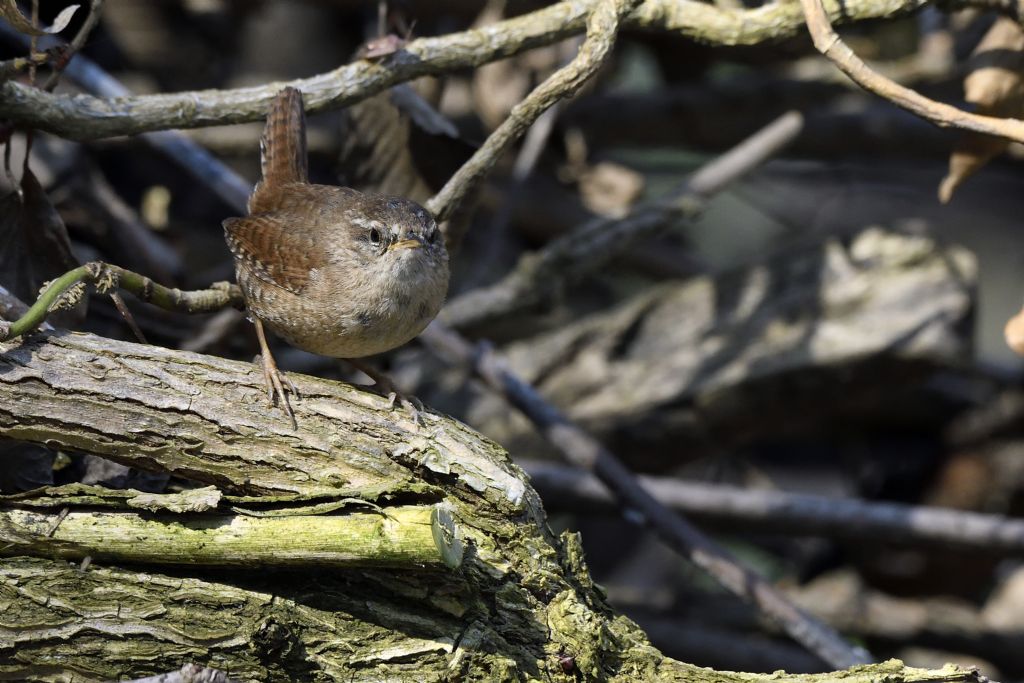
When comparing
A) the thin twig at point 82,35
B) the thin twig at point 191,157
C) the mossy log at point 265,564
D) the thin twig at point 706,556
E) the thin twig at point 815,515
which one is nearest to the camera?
the mossy log at point 265,564

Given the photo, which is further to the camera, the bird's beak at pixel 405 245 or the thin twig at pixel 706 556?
the thin twig at pixel 706 556

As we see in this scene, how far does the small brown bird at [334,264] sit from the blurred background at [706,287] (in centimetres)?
45

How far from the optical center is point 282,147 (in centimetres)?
310

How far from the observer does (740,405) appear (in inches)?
174

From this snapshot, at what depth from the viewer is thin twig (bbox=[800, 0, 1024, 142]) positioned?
2.72m

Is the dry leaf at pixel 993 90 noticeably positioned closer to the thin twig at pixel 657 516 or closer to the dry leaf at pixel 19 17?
the thin twig at pixel 657 516

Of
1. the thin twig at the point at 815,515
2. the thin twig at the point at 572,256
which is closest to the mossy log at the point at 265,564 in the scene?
the thin twig at the point at 815,515

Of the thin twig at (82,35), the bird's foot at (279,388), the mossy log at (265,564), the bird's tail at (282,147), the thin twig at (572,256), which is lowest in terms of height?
the mossy log at (265,564)

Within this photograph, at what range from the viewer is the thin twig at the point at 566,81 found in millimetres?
2779

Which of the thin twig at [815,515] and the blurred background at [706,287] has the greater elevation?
the blurred background at [706,287]

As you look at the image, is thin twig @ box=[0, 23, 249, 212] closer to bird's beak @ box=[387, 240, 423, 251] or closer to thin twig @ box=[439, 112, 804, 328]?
thin twig @ box=[439, 112, 804, 328]

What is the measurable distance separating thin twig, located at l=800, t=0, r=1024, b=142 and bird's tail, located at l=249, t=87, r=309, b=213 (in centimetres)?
131

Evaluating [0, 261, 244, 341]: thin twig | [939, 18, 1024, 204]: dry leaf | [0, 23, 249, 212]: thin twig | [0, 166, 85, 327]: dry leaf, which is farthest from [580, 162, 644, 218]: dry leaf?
[0, 166, 85, 327]: dry leaf

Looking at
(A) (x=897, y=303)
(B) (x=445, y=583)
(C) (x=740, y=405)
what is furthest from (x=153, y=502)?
(A) (x=897, y=303)
